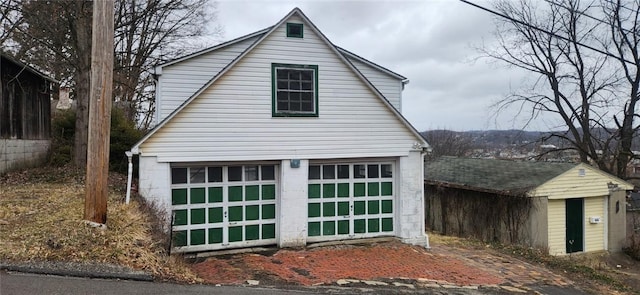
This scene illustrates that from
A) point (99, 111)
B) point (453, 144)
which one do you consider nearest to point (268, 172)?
point (99, 111)

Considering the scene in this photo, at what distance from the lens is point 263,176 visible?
41.8ft

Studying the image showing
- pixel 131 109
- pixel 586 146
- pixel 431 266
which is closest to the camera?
pixel 431 266

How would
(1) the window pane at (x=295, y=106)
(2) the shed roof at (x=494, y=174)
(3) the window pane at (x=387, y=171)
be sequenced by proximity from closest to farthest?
(1) the window pane at (x=295, y=106), (3) the window pane at (x=387, y=171), (2) the shed roof at (x=494, y=174)

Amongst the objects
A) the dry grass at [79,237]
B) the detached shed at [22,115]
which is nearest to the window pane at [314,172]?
the dry grass at [79,237]

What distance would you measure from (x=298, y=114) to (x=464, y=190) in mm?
11933

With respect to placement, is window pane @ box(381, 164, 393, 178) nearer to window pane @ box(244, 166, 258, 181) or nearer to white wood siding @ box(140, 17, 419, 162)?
white wood siding @ box(140, 17, 419, 162)

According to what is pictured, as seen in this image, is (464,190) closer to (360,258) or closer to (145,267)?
(360,258)

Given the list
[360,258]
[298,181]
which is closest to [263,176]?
[298,181]

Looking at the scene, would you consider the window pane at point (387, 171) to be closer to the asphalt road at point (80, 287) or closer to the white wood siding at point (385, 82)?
the white wood siding at point (385, 82)

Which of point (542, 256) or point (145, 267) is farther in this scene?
point (542, 256)

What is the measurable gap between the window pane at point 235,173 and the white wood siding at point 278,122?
2.06 feet

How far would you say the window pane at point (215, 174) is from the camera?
40.2 ft

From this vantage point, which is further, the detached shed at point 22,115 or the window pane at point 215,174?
the detached shed at point 22,115

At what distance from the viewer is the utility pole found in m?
8.07
